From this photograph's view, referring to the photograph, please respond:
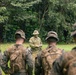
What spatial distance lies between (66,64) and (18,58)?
3.47m

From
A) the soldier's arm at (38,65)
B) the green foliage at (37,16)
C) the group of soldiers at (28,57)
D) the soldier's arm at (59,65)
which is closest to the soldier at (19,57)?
the group of soldiers at (28,57)

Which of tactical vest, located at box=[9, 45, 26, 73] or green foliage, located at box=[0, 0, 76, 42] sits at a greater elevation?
tactical vest, located at box=[9, 45, 26, 73]

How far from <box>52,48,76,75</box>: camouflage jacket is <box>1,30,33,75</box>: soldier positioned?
10.7ft

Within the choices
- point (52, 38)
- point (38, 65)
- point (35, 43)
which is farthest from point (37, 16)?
point (52, 38)

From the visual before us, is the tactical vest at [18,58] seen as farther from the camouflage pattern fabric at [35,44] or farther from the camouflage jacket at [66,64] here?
the camouflage pattern fabric at [35,44]

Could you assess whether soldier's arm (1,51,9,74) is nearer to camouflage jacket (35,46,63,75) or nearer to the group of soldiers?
the group of soldiers

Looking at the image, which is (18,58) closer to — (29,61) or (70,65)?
(29,61)

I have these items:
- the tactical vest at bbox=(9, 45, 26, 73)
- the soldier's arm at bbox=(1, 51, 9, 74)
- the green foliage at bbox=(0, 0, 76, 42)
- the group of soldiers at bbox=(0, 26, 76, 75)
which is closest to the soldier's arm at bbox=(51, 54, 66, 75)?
the group of soldiers at bbox=(0, 26, 76, 75)

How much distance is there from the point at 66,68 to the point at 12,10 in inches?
1463

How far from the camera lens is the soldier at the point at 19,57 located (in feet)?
23.7

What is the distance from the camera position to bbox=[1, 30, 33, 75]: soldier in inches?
285

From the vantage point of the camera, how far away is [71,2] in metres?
42.6

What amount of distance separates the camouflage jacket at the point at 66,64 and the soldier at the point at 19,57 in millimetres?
3264

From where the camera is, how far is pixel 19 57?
7297 millimetres
